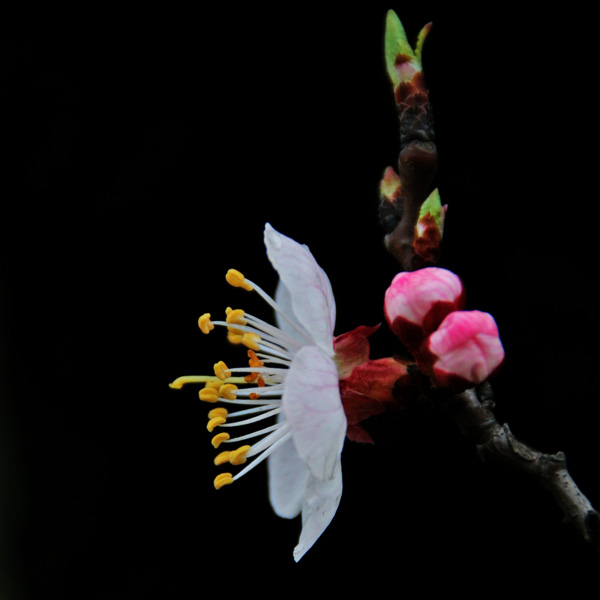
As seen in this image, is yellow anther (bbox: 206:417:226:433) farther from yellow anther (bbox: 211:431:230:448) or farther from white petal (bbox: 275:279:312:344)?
white petal (bbox: 275:279:312:344)

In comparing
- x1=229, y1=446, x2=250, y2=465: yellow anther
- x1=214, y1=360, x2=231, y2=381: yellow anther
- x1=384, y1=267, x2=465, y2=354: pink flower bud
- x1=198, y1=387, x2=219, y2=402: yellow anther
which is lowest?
x1=229, y1=446, x2=250, y2=465: yellow anther

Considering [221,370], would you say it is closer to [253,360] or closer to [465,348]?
[253,360]

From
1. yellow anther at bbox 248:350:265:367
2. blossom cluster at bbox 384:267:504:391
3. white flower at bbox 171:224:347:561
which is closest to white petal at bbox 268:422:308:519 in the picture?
white flower at bbox 171:224:347:561

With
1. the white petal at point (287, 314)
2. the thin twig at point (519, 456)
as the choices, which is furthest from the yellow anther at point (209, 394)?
the thin twig at point (519, 456)

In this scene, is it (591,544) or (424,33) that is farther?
(424,33)

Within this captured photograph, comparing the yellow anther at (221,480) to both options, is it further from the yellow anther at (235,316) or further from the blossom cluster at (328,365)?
the yellow anther at (235,316)

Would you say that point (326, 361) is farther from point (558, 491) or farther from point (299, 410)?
point (558, 491)

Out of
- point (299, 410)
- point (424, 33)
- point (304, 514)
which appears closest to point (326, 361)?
point (299, 410)
